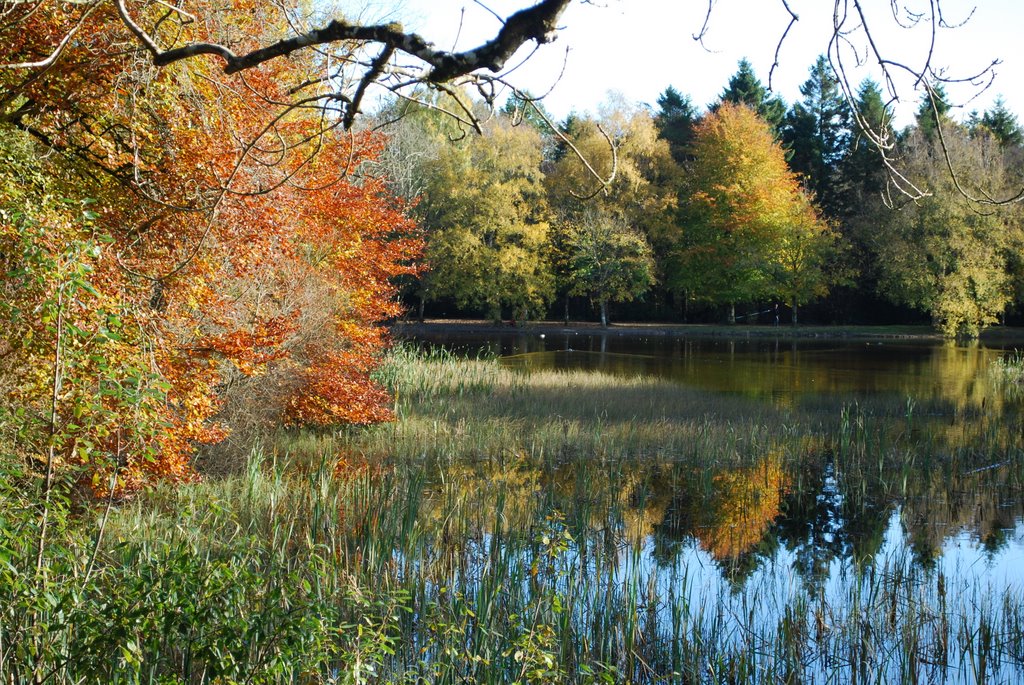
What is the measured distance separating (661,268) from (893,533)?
36.1 meters

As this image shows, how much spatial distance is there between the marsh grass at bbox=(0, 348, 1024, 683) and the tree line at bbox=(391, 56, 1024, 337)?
968 inches

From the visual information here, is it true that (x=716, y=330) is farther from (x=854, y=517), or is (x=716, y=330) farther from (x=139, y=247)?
(x=139, y=247)

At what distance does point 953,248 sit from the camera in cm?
3478

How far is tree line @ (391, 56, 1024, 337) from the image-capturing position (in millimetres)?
35281

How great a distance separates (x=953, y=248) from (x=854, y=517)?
1181 inches

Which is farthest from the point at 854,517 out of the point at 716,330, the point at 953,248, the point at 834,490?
the point at 716,330

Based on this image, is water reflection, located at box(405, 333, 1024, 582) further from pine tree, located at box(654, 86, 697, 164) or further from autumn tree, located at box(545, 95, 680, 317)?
pine tree, located at box(654, 86, 697, 164)

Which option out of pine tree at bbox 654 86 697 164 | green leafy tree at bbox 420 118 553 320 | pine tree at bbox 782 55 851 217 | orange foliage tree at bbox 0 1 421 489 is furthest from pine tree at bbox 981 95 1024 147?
orange foliage tree at bbox 0 1 421 489

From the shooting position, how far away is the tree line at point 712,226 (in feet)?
116

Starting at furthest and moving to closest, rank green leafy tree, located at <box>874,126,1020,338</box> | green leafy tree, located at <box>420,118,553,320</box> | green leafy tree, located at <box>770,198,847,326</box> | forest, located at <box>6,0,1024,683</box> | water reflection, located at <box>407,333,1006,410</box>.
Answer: green leafy tree, located at <box>770,198,847,326</box>
green leafy tree, located at <box>420,118,553,320</box>
green leafy tree, located at <box>874,126,1020,338</box>
water reflection, located at <box>407,333,1006,410</box>
forest, located at <box>6,0,1024,683</box>

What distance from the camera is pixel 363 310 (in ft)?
41.7

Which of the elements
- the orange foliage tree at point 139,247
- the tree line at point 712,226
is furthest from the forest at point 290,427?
the tree line at point 712,226

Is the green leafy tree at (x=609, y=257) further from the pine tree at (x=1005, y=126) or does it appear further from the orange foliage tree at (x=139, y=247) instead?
the orange foliage tree at (x=139, y=247)

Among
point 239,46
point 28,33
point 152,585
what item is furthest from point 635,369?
point 152,585
